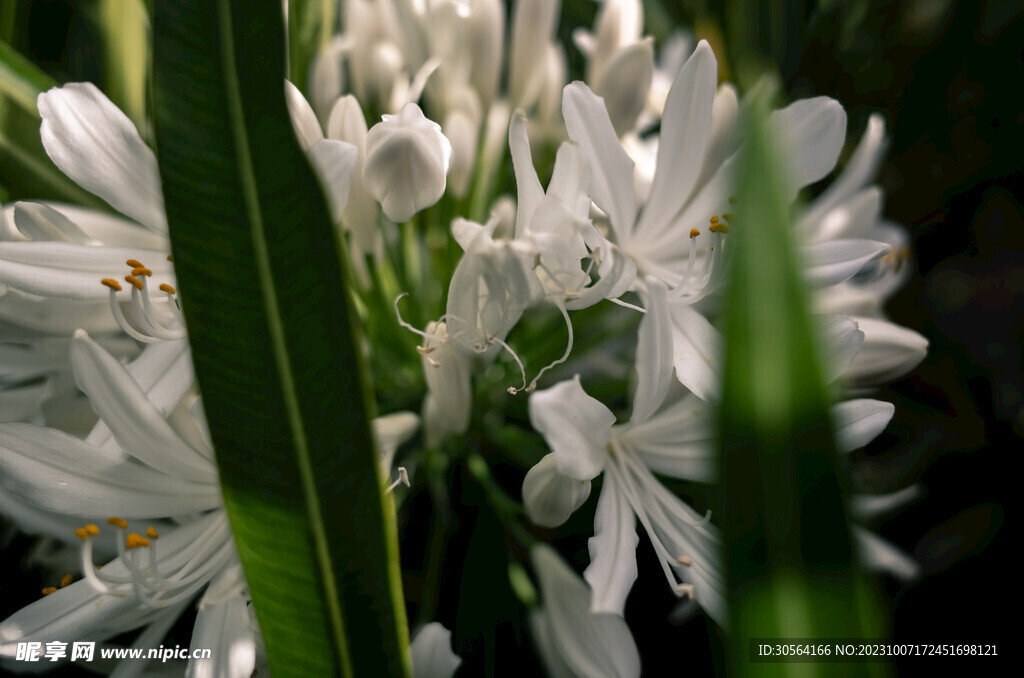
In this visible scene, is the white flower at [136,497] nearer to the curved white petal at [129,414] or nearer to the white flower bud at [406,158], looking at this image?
the curved white petal at [129,414]

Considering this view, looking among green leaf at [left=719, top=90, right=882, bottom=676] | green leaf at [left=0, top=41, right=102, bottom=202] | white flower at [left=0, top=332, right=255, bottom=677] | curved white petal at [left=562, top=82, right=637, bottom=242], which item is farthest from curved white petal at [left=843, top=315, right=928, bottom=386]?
green leaf at [left=0, top=41, right=102, bottom=202]

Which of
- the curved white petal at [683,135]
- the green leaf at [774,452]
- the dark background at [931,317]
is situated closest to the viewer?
the green leaf at [774,452]

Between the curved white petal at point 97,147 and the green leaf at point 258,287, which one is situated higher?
the curved white petal at point 97,147

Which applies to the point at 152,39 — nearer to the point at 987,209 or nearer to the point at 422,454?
the point at 422,454

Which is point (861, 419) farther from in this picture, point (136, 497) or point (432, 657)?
point (136, 497)

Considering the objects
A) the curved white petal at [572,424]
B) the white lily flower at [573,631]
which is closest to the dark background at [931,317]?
the white lily flower at [573,631]

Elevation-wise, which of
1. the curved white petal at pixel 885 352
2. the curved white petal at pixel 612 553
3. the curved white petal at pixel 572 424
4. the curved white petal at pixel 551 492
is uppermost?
the curved white petal at pixel 885 352

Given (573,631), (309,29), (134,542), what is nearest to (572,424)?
(573,631)

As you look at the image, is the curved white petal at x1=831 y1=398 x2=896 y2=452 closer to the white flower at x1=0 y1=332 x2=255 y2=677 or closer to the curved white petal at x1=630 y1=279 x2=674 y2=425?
the curved white petal at x1=630 y1=279 x2=674 y2=425

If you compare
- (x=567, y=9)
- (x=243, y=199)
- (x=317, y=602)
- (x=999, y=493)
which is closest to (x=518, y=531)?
(x=317, y=602)
